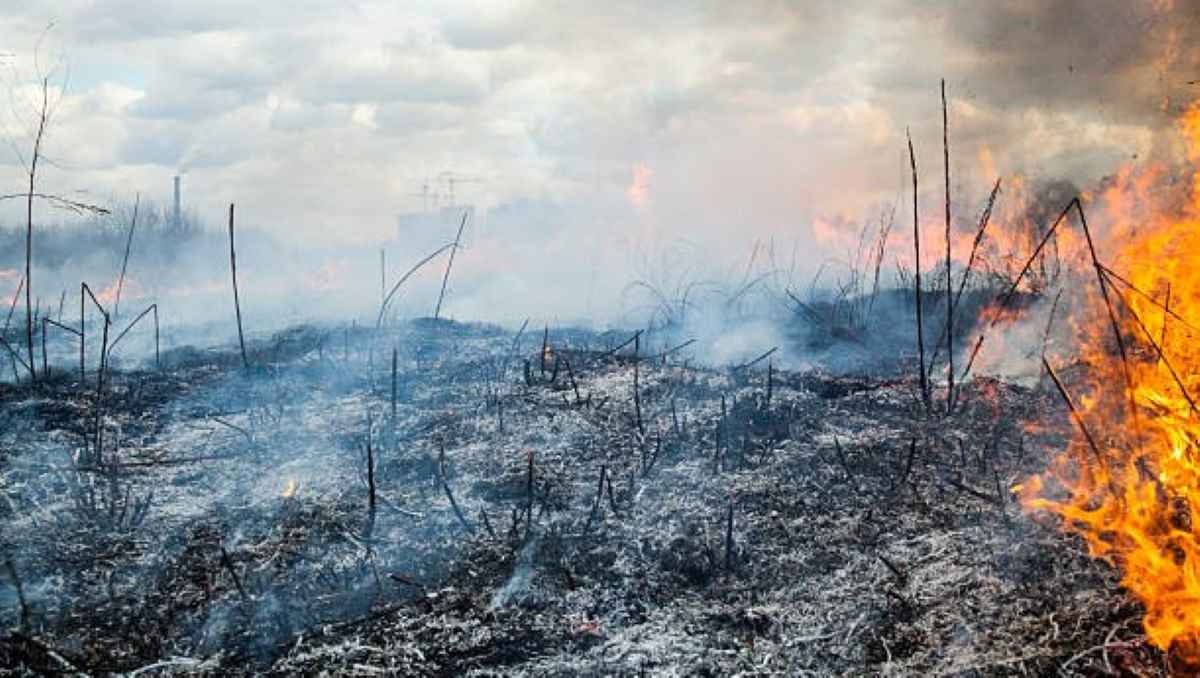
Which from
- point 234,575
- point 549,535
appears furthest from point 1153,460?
point 234,575

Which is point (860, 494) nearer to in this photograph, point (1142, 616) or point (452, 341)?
point (1142, 616)

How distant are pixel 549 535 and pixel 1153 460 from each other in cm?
483

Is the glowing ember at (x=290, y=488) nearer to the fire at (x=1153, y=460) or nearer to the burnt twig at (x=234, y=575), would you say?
the burnt twig at (x=234, y=575)

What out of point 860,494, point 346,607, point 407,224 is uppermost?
point 407,224

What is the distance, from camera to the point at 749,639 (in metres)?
5.41

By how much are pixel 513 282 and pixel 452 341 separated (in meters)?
12.2

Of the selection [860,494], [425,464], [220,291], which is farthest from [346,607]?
[220,291]

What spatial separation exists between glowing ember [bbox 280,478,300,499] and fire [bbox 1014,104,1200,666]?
614cm

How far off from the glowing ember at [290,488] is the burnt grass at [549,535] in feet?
0.18

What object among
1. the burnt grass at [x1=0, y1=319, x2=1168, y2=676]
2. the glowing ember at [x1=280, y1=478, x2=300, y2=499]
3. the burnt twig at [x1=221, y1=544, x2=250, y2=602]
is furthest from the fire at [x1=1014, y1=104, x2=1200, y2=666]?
Result: the glowing ember at [x1=280, y1=478, x2=300, y2=499]

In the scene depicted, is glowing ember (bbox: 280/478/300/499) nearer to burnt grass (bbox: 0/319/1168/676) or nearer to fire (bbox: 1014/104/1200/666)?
burnt grass (bbox: 0/319/1168/676)

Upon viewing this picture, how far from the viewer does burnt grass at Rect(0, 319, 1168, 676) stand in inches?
208

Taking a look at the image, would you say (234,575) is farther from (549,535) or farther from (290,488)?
(549,535)

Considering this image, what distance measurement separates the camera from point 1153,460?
693 centimetres
